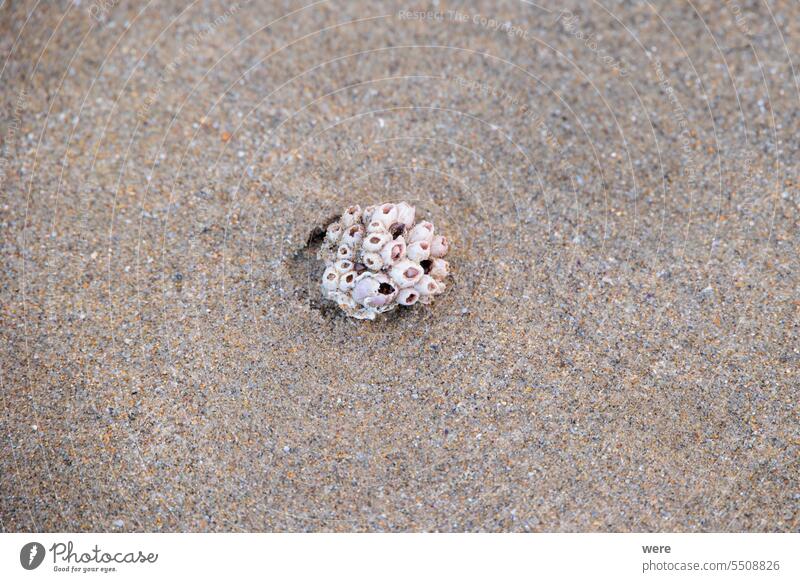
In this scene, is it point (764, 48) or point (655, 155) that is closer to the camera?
point (655, 155)

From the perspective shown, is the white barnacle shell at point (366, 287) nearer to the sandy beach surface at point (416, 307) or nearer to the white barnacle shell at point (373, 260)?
the white barnacle shell at point (373, 260)

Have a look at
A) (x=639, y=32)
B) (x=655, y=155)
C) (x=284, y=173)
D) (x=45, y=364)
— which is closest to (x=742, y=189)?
(x=655, y=155)

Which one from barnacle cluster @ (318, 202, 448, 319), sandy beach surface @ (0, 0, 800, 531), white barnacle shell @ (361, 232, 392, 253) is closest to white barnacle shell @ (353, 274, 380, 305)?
barnacle cluster @ (318, 202, 448, 319)

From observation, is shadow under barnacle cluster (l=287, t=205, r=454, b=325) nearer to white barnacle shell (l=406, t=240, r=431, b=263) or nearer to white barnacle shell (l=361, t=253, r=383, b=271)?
white barnacle shell (l=406, t=240, r=431, b=263)

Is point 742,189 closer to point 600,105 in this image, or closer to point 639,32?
point 600,105

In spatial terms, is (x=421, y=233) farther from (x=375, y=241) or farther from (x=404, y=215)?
(x=375, y=241)
